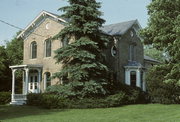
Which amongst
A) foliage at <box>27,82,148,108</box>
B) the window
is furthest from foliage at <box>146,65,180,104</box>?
the window

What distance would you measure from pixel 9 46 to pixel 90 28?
27.6 metres

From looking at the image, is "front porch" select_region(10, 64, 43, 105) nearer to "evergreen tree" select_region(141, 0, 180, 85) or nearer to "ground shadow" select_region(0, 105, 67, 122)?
"ground shadow" select_region(0, 105, 67, 122)

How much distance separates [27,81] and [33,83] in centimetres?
200

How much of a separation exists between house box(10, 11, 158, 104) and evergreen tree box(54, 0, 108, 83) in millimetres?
4003

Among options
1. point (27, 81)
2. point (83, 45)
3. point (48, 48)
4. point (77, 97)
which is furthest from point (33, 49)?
point (77, 97)

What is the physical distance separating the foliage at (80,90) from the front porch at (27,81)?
246 inches

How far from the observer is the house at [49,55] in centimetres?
3019

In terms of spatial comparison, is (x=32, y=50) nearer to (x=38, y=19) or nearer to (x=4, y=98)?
(x=38, y=19)

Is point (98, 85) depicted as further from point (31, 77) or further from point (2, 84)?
point (2, 84)

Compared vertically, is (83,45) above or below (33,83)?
above

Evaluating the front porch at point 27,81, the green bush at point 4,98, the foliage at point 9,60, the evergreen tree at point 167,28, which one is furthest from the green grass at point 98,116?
the foliage at point 9,60

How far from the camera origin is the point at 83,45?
24719mm

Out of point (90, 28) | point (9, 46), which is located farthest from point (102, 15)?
point (9, 46)

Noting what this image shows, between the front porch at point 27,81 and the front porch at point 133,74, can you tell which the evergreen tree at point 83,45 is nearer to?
the front porch at point 27,81
